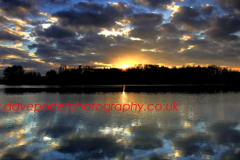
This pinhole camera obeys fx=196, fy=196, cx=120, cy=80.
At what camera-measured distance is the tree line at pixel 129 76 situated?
145 metres

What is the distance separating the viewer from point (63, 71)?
154 metres

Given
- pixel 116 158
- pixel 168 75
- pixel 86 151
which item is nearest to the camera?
pixel 116 158

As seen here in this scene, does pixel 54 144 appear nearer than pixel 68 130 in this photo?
Yes

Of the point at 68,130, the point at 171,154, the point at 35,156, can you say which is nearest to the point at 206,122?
the point at 171,154

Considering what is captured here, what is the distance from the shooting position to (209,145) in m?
8.89

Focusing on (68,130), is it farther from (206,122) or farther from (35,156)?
(206,122)

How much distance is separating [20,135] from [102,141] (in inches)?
183

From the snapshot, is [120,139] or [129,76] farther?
[129,76]

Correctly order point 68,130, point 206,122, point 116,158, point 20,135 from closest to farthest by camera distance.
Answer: point 116,158 → point 20,135 → point 68,130 → point 206,122

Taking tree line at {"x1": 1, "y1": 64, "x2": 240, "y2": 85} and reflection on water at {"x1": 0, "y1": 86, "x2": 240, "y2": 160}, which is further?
tree line at {"x1": 1, "y1": 64, "x2": 240, "y2": 85}

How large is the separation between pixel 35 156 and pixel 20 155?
2.01 ft

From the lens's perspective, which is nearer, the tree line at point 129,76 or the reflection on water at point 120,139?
the reflection on water at point 120,139

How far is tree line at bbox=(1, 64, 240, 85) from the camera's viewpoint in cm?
14462

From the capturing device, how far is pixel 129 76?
499 ft
